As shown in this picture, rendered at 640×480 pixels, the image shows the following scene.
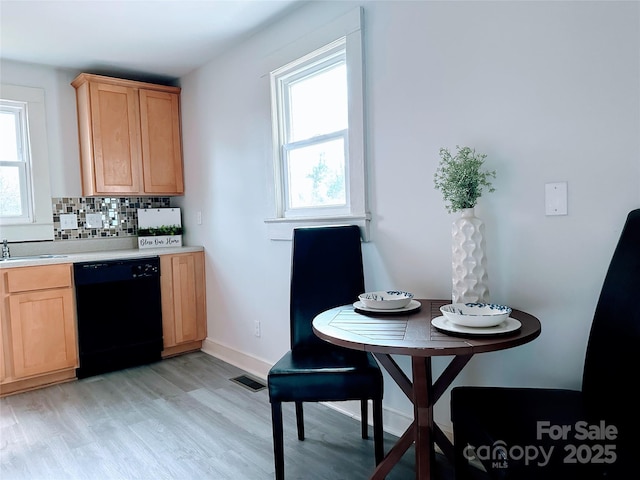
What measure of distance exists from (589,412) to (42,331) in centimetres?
323

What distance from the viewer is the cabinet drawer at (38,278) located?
9.53 feet

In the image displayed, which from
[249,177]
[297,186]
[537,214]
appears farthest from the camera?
[249,177]

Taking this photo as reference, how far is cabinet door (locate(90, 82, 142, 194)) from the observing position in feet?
11.4

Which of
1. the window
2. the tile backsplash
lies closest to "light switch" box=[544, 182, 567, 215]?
Answer: the tile backsplash

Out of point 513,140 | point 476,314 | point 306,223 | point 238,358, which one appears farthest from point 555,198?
point 238,358

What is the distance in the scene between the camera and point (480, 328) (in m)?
1.40

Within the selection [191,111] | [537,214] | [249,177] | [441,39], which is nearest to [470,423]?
[537,214]

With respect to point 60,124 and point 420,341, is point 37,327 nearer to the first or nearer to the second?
point 60,124

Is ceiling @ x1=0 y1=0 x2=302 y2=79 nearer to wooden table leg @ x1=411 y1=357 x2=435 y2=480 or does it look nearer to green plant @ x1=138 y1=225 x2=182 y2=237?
green plant @ x1=138 y1=225 x2=182 y2=237

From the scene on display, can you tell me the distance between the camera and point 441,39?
191cm

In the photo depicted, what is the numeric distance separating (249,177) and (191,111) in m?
1.09

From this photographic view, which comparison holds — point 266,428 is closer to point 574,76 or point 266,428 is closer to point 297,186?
point 297,186

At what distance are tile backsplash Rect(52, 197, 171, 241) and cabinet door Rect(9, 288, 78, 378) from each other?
729 millimetres

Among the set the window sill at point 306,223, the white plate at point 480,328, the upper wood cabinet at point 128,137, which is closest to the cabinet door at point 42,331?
the upper wood cabinet at point 128,137
